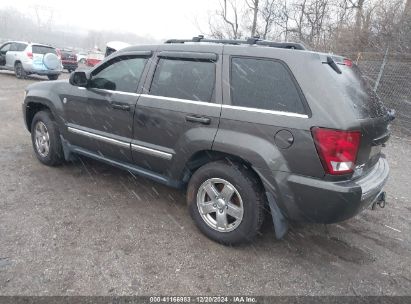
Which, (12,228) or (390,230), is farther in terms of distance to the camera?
(390,230)

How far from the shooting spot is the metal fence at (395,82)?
8.96 m

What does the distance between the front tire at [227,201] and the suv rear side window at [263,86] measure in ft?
1.99

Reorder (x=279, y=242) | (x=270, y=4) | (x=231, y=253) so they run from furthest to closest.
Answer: (x=270, y=4) < (x=279, y=242) < (x=231, y=253)

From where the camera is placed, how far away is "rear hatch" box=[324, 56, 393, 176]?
2859mm

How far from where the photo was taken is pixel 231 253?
3.21 meters

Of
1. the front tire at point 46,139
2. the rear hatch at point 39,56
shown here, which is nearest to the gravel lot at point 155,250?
the front tire at point 46,139

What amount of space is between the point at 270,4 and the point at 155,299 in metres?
17.5

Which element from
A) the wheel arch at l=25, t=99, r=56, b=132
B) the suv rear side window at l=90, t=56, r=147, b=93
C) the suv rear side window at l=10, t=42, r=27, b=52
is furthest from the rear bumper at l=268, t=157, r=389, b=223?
the suv rear side window at l=10, t=42, r=27, b=52

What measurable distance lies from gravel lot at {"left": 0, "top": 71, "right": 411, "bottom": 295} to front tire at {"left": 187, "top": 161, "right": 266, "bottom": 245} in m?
0.17

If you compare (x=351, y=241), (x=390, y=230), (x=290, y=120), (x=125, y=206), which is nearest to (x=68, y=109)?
(x=125, y=206)

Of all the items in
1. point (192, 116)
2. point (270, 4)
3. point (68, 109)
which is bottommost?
point (68, 109)

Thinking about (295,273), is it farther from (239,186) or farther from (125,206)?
(125,206)

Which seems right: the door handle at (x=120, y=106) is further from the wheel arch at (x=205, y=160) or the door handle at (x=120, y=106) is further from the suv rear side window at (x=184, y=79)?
the wheel arch at (x=205, y=160)

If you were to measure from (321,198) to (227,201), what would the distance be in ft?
2.83
